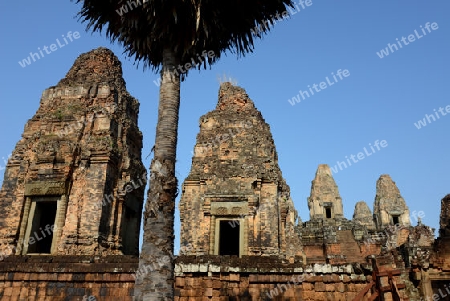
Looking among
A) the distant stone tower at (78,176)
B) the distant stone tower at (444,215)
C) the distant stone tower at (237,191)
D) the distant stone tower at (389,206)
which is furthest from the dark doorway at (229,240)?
the distant stone tower at (389,206)

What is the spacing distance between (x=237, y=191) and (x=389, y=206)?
27319 mm

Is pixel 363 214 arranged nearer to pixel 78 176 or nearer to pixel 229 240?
pixel 229 240

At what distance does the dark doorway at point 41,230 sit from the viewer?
14.3 m

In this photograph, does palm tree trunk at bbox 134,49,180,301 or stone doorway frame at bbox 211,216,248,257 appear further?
stone doorway frame at bbox 211,216,248,257

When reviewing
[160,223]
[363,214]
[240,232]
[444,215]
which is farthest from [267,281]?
[363,214]

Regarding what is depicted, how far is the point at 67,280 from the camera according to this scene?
826 centimetres

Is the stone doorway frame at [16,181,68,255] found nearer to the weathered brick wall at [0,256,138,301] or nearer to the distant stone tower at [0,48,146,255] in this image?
the distant stone tower at [0,48,146,255]

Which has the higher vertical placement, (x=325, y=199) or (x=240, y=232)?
(x=325, y=199)

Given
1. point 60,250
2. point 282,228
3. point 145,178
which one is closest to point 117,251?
point 60,250

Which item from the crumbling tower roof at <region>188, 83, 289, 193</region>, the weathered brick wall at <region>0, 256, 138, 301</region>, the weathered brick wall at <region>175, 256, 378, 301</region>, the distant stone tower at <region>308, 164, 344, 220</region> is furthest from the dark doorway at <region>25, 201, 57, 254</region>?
the distant stone tower at <region>308, 164, 344, 220</region>

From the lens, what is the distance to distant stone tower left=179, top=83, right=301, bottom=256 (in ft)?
52.4

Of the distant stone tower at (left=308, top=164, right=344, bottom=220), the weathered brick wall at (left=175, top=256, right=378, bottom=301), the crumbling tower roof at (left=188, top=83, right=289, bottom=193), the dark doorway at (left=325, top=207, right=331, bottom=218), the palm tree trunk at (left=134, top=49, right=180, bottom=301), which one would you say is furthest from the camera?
the dark doorway at (left=325, top=207, right=331, bottom=218)

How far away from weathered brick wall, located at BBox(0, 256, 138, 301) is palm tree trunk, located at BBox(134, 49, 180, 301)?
83.2 inches

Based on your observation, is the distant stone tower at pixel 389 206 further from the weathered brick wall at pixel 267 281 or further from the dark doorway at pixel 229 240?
the weathered brick wall at pixel 267 281
